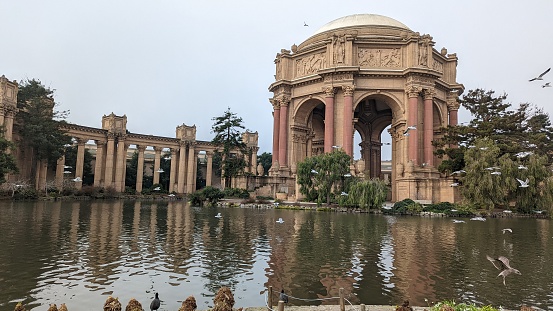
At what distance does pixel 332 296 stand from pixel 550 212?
26.7m

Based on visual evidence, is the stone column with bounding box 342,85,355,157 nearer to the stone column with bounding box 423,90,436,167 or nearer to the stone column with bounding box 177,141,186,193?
the stone column with bounding box 423,90,436,167

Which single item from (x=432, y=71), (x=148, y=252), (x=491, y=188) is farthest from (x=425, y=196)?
(x=148, y=252)

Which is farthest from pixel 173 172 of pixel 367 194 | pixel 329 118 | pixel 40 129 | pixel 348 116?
pixel 367 194

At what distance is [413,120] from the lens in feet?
129

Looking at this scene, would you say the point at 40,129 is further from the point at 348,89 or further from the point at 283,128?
the point at 348,89

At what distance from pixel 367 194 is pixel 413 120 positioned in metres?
14.6

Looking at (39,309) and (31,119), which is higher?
(31,119)

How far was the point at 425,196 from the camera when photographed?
35562 mm

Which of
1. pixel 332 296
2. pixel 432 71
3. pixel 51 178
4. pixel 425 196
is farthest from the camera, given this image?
pixel 51 178

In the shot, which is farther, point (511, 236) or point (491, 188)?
point (491, 188)

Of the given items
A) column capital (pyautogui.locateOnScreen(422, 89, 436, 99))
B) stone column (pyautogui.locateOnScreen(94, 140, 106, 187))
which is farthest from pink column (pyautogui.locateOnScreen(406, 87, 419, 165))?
stone column (pyautogui.locateOnScreen(94, 140, 106, 187))

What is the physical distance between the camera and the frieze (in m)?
41.1

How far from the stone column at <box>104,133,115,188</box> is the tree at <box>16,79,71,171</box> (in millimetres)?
10083

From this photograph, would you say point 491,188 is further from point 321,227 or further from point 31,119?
point 31,119
